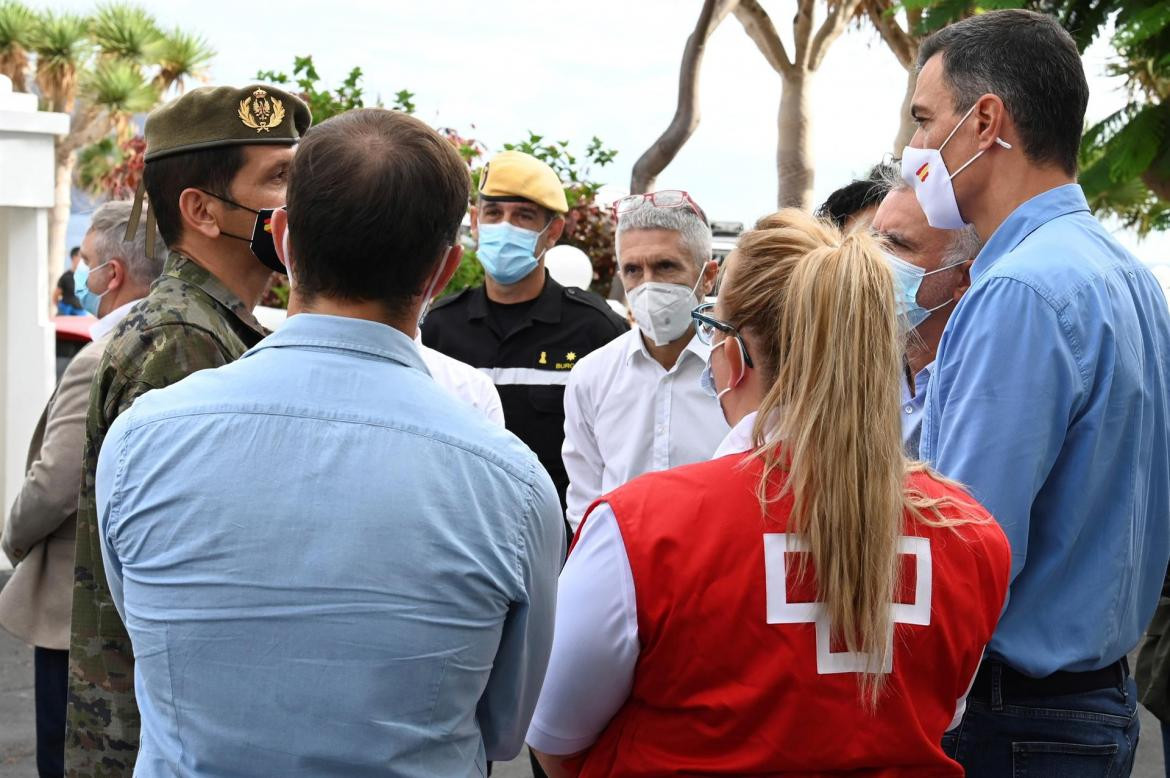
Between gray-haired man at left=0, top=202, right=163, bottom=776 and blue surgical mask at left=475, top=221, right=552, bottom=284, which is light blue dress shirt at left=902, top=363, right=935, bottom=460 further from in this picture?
blue surgical mask at left=475, top=221, right=552, bottom=284

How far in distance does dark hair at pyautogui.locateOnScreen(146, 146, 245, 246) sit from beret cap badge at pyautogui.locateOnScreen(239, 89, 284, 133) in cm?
8

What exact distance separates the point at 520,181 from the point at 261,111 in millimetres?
2606

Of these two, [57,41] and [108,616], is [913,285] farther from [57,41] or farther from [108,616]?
[57,41]

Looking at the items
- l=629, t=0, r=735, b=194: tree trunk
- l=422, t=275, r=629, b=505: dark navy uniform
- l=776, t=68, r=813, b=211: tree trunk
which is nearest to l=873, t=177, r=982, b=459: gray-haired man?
l=422, t=275, r=629, b=505: dark navy uniform

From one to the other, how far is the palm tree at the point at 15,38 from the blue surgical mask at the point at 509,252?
29.7 meters

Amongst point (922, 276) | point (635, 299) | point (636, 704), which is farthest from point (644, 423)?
point (636, 704)

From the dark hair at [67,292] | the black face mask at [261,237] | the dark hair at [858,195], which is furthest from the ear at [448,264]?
the dark hair at [67,292]

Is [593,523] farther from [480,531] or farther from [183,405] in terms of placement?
[183,405]

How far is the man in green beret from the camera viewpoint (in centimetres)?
245

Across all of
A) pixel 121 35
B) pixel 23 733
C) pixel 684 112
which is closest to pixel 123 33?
pixel 121 35

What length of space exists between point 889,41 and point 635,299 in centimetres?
1037

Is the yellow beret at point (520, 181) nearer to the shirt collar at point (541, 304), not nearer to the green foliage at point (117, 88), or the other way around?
the shirt collar at point (541, 304)

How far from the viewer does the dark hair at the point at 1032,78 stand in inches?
103

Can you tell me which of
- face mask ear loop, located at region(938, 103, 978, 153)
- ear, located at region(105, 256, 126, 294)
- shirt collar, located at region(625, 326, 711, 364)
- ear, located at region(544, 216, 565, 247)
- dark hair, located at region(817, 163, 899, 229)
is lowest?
shirt collar, located at region(625, 326, 711, 364)
